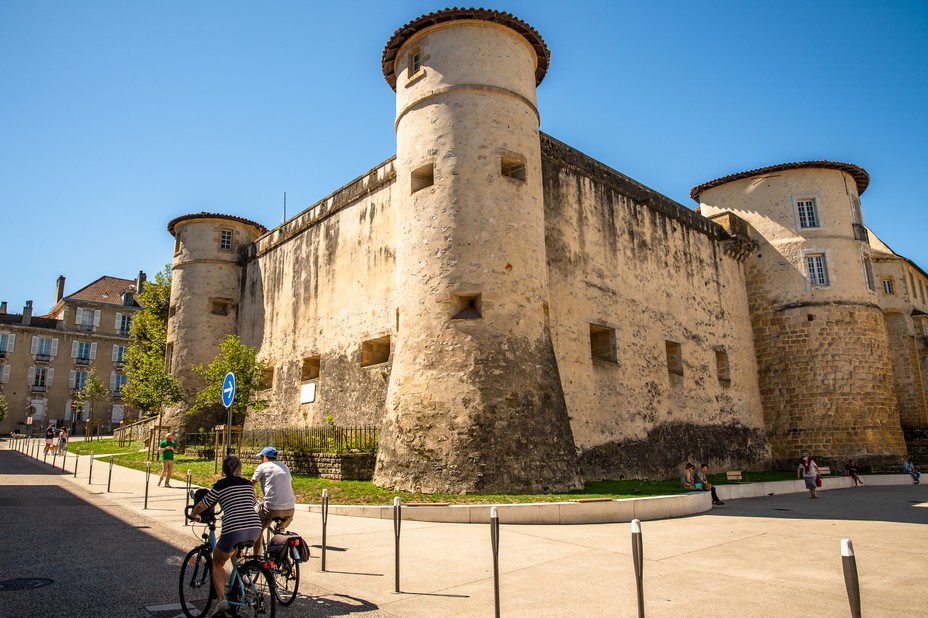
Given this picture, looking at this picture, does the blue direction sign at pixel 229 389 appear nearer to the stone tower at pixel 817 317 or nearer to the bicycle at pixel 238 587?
the bicycle at pixel 238 587

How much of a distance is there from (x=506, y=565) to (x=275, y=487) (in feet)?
9.03

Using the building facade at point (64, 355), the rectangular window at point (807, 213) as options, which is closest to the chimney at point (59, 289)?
the building facade at point (64, 355)

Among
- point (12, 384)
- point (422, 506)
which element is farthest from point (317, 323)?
point (12, 384)

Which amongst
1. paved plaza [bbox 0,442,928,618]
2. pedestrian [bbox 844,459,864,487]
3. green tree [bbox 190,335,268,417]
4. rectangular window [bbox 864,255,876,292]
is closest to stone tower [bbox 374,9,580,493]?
paved plaza [bbox 0,442,928,618]

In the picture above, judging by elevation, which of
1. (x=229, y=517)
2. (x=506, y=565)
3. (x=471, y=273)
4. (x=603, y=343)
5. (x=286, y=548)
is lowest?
(x=506, y=565)

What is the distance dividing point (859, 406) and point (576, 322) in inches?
518

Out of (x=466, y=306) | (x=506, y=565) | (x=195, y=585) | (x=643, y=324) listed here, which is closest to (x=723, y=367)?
(x=643, y=324)

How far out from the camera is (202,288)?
26.0m

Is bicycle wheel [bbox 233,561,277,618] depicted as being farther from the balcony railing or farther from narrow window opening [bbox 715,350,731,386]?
the balcony railing

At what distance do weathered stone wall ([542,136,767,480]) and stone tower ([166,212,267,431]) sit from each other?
50.0 feet

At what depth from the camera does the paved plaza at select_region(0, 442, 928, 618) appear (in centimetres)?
564

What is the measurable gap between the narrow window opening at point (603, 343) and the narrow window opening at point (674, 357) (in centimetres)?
326

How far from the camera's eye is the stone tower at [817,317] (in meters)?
23.5

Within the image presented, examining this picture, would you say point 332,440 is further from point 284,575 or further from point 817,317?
point 817,317
